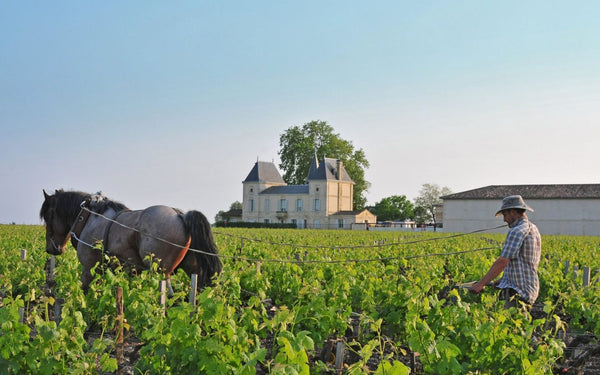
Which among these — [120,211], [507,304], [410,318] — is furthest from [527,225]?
[120,211]

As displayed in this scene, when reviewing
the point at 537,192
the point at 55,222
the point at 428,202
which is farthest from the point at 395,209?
the point at 55,222

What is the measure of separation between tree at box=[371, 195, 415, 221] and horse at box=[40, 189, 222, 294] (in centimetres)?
6793

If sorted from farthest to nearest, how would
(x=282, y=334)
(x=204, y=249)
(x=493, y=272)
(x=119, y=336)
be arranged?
(x=204, y=249), (x=493, y=272), (x=119, y=336), (x=282, y=334)

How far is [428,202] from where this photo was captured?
250 ft

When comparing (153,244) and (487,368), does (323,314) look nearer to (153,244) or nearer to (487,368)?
(487,368)

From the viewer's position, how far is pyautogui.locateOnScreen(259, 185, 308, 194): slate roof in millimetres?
63812

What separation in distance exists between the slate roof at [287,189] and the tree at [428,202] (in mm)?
18941

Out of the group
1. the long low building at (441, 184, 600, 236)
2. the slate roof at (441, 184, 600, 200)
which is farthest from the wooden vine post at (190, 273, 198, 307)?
the slate roof at (441, 184, 600, 200)

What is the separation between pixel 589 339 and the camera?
5.34 metres

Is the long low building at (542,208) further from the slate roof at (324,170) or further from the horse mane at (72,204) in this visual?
the horse mane at (72,204)

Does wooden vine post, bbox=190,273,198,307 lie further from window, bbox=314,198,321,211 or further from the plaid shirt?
window, bbox=314,198,321,211

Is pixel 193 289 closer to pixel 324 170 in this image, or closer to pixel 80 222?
pixel 80 222

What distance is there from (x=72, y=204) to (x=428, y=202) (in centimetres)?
7178

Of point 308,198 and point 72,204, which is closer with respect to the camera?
point 72,204
